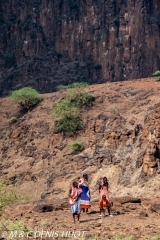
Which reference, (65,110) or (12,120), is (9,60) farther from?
(65,110)

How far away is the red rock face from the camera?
Result: 4924 centimetres

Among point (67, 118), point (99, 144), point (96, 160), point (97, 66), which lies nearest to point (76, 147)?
point (99, 144)

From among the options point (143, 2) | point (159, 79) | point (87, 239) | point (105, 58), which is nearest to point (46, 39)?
point (105, 58)

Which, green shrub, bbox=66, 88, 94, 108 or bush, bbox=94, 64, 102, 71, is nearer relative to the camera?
green shrub, bbox=66, 88, 94, 108

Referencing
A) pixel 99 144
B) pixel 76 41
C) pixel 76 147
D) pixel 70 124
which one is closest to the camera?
pixel 99 144

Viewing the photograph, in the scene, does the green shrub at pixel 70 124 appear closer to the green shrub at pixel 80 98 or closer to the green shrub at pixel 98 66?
the green shrub at pixel 80 98

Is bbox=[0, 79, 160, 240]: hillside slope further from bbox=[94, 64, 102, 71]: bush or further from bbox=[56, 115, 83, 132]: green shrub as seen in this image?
bbox=[94, 64, 102, 71]: bush

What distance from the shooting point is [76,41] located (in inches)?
2108

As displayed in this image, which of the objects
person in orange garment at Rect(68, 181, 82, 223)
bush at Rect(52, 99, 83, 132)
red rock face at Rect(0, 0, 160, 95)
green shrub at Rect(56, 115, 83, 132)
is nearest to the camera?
person in orange garment at Rect(68, 181, 82, 223)

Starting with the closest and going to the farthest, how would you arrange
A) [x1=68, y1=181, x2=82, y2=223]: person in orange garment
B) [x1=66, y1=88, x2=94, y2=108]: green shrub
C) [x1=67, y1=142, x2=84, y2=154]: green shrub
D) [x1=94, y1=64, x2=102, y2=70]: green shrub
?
[x1=68, y1=181, x2=82, y2=223]: person in orange garment < [x1=67, y1=142, x2=84, y2=154]: green shrub < [x1=66, y1=88, x2=94, y2=108]: green shrub < [x1=94, y1=64, x2=102, y2=70]: green shrub

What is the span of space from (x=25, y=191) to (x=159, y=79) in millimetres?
13559

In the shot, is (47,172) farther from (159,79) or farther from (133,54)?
(133,54)

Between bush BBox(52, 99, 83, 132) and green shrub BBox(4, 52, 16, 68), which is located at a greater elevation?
green shrub BBox(4, 52, 16, 68)

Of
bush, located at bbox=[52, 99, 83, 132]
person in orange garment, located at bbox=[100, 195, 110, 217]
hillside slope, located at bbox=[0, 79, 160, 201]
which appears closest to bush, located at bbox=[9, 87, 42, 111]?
hillside slope, located at bbox=[0, 79, 160, 201]
